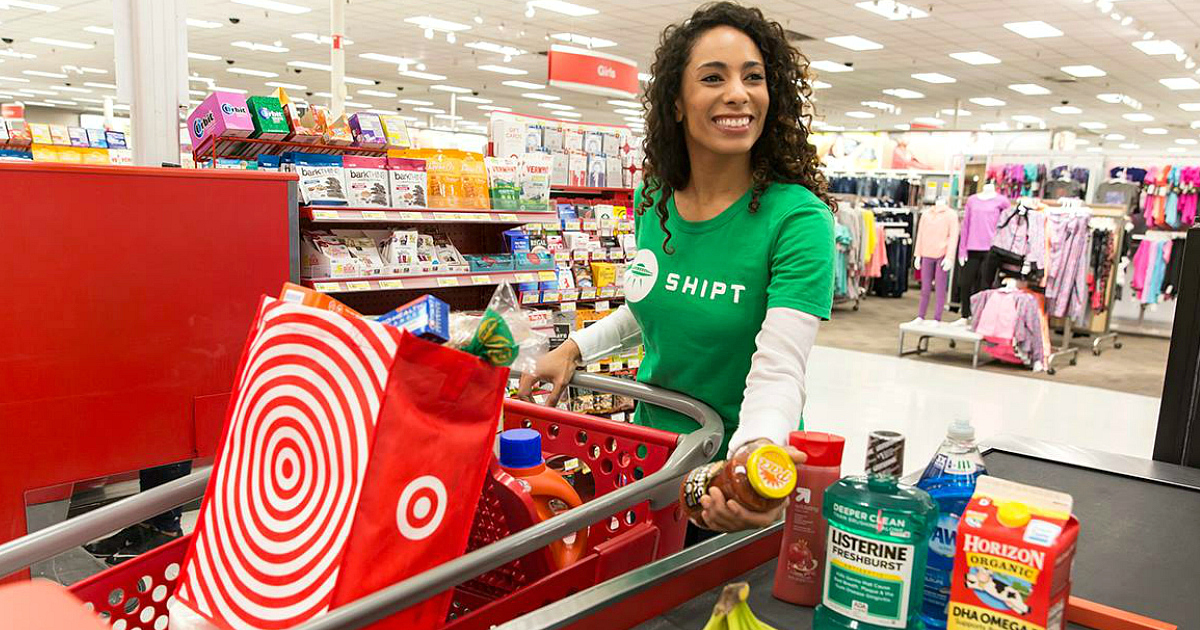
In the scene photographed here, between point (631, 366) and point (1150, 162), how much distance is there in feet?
27.5

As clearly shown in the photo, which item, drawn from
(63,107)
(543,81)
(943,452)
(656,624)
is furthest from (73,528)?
(63,107)

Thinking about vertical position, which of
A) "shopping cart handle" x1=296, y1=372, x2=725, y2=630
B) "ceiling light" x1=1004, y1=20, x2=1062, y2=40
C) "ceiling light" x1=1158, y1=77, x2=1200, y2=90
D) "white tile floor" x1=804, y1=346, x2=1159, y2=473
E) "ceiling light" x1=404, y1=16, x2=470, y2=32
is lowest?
"white tile floor" x1=804, y1=346, x2=1159, y2=473

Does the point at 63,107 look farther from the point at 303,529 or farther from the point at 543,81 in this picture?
the point at 303,529

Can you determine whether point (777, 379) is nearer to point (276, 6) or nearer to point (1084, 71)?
point (276, 6)

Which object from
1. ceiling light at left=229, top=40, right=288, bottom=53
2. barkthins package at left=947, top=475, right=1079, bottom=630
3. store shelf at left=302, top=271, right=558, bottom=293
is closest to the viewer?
barkthins package at left=947, top=475, right=1079, bottom=630

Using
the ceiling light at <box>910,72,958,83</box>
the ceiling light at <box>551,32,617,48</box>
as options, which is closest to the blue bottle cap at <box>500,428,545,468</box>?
the ceiling light at <box>551,32,617,48</box>

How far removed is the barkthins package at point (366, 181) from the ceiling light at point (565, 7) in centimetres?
840

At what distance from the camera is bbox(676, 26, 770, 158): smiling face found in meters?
1.42

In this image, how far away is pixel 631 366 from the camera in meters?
5.21

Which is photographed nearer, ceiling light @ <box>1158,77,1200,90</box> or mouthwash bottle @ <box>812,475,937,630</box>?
mouthwash bottle @ <box>812,475,937,630</box>

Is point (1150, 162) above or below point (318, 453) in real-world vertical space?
above

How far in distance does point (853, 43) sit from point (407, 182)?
39.3ft

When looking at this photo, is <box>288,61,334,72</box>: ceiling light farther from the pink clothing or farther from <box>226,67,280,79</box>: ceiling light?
the pink clothing

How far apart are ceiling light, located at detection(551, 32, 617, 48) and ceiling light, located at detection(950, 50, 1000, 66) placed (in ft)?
19.3
